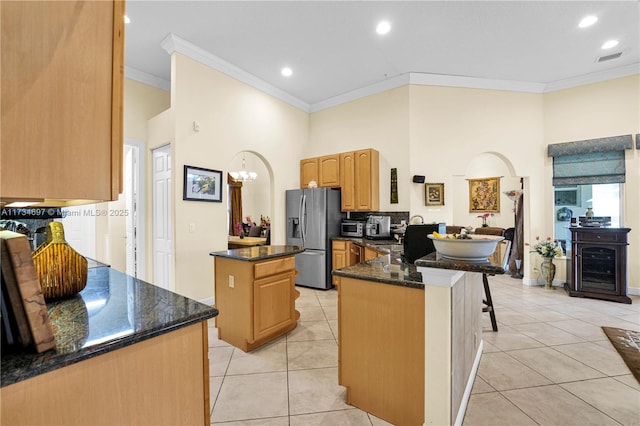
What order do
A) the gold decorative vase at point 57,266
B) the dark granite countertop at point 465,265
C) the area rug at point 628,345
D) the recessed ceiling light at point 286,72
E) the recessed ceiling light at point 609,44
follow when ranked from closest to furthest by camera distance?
the gold decorative vase at point 57,266, the dark granite countertop at point 465,265, the area rug at point 628,345, the recessed ceiling light at point 609,44, the recessed ceiling light at point 286,72

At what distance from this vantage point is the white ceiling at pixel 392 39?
121 inches

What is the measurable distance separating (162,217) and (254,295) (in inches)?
84.2

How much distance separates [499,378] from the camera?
87.1 inches

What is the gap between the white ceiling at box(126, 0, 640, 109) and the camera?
306cm

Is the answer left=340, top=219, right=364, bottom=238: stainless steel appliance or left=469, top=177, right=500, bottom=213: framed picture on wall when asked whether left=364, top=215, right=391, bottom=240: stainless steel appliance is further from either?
left=469, top=177, right=500, bottom=213: framed picture on wall

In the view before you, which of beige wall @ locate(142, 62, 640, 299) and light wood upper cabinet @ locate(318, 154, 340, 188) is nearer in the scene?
beige wall @ locate(142, 62, 640, 299)

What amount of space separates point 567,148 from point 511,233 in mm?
1931

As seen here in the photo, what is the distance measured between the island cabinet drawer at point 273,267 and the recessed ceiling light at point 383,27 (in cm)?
287

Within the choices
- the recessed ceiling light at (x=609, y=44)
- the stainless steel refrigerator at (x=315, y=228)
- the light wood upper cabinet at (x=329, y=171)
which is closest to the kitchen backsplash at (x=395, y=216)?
the stainless steel refrigerator at (x=315, y=228)

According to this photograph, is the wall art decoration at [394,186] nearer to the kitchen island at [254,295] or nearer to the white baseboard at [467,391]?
the kitchen island at [254,295]

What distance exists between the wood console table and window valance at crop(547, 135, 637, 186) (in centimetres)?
87

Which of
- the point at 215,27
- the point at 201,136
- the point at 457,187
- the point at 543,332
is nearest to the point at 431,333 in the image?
the point at 543,332

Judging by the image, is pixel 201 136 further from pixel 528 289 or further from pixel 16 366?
pixel 528 289

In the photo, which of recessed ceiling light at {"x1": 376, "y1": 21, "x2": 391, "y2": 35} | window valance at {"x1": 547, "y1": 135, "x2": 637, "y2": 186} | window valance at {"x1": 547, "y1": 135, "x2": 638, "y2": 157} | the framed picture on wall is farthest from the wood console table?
recessed ceiling light at {"x1": 376, "y1": 21, "x2": 391, "y2": 35}
